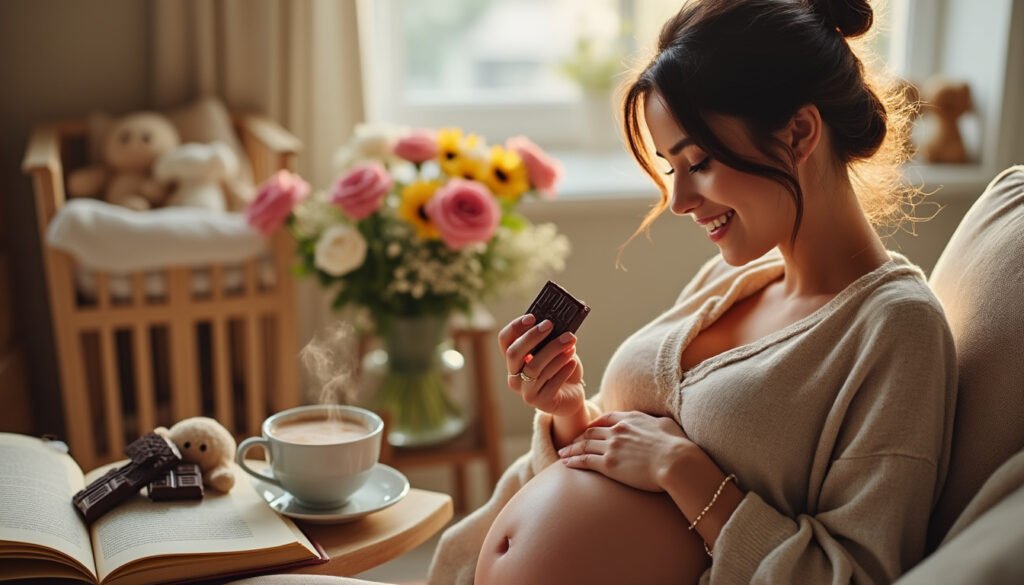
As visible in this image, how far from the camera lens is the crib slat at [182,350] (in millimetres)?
2225

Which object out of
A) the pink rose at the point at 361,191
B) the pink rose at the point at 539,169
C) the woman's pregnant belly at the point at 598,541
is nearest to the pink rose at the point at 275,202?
the pink rose at the point at 361,191

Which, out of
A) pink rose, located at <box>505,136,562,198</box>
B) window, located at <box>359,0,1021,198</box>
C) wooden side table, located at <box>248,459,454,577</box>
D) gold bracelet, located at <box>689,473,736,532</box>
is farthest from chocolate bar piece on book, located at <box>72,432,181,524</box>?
window, located at <box>359,0,1021,198</box>

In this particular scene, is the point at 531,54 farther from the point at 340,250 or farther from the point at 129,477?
the point at 129,477

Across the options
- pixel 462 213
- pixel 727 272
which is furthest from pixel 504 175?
pixel 727 272

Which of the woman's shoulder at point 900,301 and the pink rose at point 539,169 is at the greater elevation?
the woman's shoulder at point 900,301

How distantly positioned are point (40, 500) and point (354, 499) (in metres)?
0.34

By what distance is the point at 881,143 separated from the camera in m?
1.19

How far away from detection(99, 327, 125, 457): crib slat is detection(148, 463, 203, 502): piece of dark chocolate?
1.12 metres

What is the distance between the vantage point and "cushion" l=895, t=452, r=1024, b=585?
79 cm

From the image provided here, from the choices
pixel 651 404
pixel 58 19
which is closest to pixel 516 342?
pixel 651 404

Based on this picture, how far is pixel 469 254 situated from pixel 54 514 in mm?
1158

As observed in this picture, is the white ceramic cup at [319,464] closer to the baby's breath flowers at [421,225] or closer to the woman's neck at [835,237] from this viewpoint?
the woman's neck at [835,237]

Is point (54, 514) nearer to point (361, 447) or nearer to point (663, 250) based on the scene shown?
point (361, 447)

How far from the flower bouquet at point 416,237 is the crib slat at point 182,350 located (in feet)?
0.74
